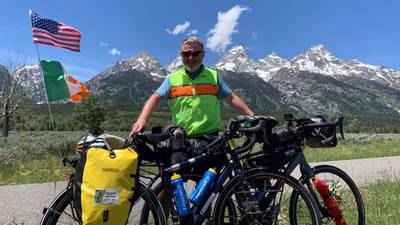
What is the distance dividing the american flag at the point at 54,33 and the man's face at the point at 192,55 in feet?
21.1

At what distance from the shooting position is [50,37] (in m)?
10.4

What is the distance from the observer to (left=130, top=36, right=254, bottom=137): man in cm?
470

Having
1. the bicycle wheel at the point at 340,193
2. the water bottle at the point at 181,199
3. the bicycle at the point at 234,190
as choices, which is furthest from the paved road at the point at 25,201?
the bicycle wheel at the point at 340,193

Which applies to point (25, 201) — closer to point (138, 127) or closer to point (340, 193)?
point (138, 127)

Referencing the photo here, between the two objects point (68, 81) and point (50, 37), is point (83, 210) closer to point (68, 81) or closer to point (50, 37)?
point (50, 37)

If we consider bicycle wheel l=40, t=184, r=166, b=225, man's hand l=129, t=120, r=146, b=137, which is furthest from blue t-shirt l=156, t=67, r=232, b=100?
bicycle wheel l=40, t=184, r=166, b=225

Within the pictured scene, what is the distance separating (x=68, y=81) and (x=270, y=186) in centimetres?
836

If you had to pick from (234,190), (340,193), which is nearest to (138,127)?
(234,190)

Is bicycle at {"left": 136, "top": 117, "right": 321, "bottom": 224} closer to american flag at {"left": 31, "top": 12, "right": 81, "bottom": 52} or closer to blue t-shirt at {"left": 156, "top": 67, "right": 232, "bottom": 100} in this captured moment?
blue t-shirt at {"left": 156, "top": 67, "right": 232, "bottom": 100}

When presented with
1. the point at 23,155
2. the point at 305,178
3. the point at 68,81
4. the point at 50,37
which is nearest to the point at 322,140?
the point at 305,178

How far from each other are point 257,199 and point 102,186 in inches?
57.8

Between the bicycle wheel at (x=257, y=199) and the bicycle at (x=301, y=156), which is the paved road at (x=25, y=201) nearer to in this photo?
the bicycle wheel at (x=257, y=199)

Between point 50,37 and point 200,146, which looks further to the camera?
point 50,37

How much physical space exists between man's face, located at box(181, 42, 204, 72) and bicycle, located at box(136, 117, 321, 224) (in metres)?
0.82
